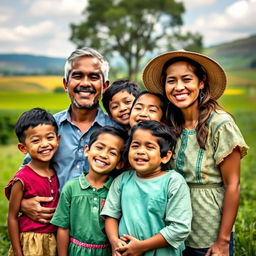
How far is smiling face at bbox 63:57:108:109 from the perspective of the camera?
3434 millimetres

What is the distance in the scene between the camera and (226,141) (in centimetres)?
284

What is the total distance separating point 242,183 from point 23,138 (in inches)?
204

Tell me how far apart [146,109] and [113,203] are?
0.71m

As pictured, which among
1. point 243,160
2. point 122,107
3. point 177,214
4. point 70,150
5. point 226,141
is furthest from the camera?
point 243,160

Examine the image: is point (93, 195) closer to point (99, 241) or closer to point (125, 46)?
point (99, 241)

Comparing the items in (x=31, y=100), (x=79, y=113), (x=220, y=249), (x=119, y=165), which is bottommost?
(x=220, y=249)

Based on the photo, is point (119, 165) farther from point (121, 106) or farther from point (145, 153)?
point (121, 106)

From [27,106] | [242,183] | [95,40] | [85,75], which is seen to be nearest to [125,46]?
[95,40]

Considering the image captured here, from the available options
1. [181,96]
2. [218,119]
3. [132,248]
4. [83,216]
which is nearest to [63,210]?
[83,216]

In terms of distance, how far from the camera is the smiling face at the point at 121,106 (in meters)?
3.48

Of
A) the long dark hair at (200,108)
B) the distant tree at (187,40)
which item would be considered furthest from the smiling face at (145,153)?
the distant tree at (187,40)

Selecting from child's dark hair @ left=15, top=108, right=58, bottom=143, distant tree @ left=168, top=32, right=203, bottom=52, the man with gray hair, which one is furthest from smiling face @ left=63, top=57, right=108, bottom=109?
distant tree @ left=168, top=32, right=203, bottom=52

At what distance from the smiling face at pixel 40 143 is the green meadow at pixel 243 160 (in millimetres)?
1951

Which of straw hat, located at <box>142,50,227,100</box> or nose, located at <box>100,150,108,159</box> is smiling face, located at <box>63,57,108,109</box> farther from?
nose, located at <box>100,150,108,159</box>
